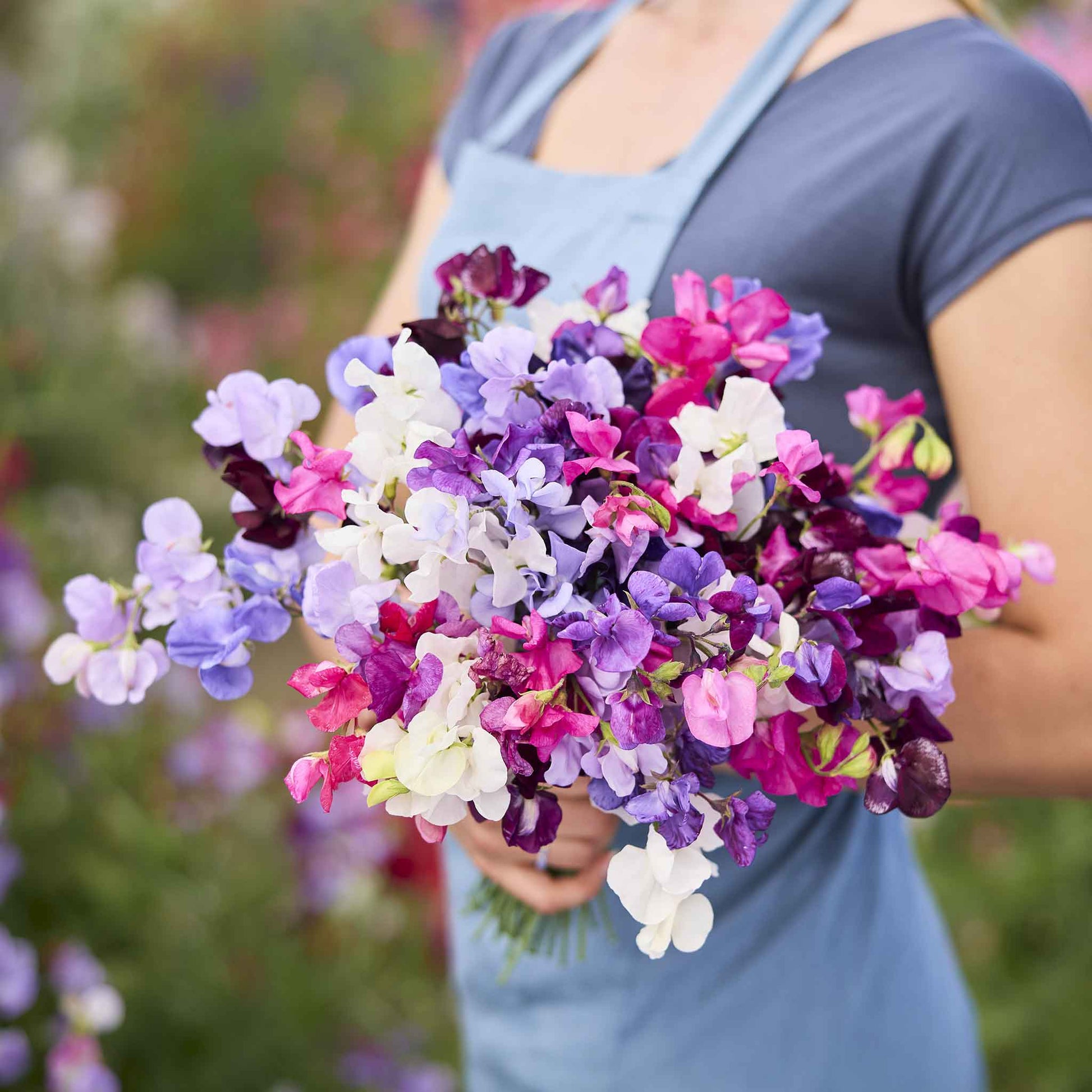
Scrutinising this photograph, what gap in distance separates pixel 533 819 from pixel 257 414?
0.26 m

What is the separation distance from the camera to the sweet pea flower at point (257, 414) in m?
0.56

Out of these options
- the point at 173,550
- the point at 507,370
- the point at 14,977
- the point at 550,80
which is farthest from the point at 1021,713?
the point at 14,977

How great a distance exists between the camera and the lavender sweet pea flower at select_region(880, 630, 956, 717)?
0.53 metres

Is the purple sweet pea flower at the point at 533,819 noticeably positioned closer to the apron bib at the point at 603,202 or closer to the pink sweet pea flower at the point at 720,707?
the pink sweet pea flower at the point at 720,707

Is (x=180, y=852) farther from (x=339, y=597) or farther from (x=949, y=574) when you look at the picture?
(x=949, y=574)

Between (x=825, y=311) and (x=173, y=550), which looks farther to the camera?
(x=825, y=311)

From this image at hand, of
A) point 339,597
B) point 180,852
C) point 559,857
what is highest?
point 339,597

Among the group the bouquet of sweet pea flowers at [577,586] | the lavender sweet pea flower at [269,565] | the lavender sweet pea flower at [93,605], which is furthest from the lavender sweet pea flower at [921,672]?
the lavender sweet pea flower at [93,605]

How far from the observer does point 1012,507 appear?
73 cm

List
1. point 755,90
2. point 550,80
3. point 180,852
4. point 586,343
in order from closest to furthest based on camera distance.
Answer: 1. point 586,343
2. point 755,90
3. point 550,80
4. point 180,852

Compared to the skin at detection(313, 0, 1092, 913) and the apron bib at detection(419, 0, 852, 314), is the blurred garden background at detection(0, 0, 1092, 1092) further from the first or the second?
the apron bib at detection(419, 0, 852, 314)

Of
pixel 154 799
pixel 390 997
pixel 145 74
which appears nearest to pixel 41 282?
pixel 145 74

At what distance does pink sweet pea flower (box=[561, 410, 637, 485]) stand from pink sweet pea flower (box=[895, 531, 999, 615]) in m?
0.15

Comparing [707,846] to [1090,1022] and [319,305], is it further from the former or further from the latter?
[319,305]
